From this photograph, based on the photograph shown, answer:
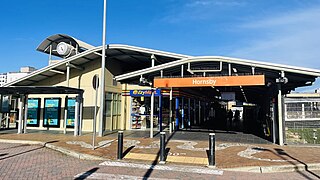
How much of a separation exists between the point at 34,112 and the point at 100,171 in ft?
41.8

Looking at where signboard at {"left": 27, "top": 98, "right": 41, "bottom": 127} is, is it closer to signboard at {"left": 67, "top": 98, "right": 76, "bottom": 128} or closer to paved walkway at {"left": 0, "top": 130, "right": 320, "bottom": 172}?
signboard at {"left": 67, "top": 98, "right": 76, "bottom": 128}

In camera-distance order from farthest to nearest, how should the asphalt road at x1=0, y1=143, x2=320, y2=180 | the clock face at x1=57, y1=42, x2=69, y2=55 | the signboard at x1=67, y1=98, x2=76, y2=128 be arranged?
the clock face at x1=57, y1=42, x2=69, y2=55 → the signboard at x1=67, y1=98, x2=76, y2=128 → the asphalt road at x1=0, y1=143, x2=320, y2=180

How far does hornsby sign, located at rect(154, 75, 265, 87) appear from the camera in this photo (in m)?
10.5

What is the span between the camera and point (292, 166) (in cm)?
718

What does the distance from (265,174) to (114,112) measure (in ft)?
37.7

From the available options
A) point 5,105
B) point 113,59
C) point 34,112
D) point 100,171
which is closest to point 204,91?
point 113,59

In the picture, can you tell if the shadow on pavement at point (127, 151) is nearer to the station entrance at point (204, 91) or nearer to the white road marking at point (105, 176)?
the white road marking at point (105, 176)

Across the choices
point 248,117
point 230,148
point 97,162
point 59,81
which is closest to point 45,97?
point 59,81

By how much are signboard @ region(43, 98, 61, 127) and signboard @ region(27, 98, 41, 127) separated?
59 centimetres

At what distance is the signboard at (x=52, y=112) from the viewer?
663 inches

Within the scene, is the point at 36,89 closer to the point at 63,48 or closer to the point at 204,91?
the point at 63,48

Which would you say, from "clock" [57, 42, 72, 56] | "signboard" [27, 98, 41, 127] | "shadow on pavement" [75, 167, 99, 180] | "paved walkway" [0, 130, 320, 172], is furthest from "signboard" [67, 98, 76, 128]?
"shadow on pavement" [75, 167, 99, 180]

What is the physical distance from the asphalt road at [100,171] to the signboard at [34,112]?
969 centimetres

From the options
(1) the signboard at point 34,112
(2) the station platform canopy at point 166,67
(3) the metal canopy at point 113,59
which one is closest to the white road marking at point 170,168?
(2) the station platform canopy at point 166,67
